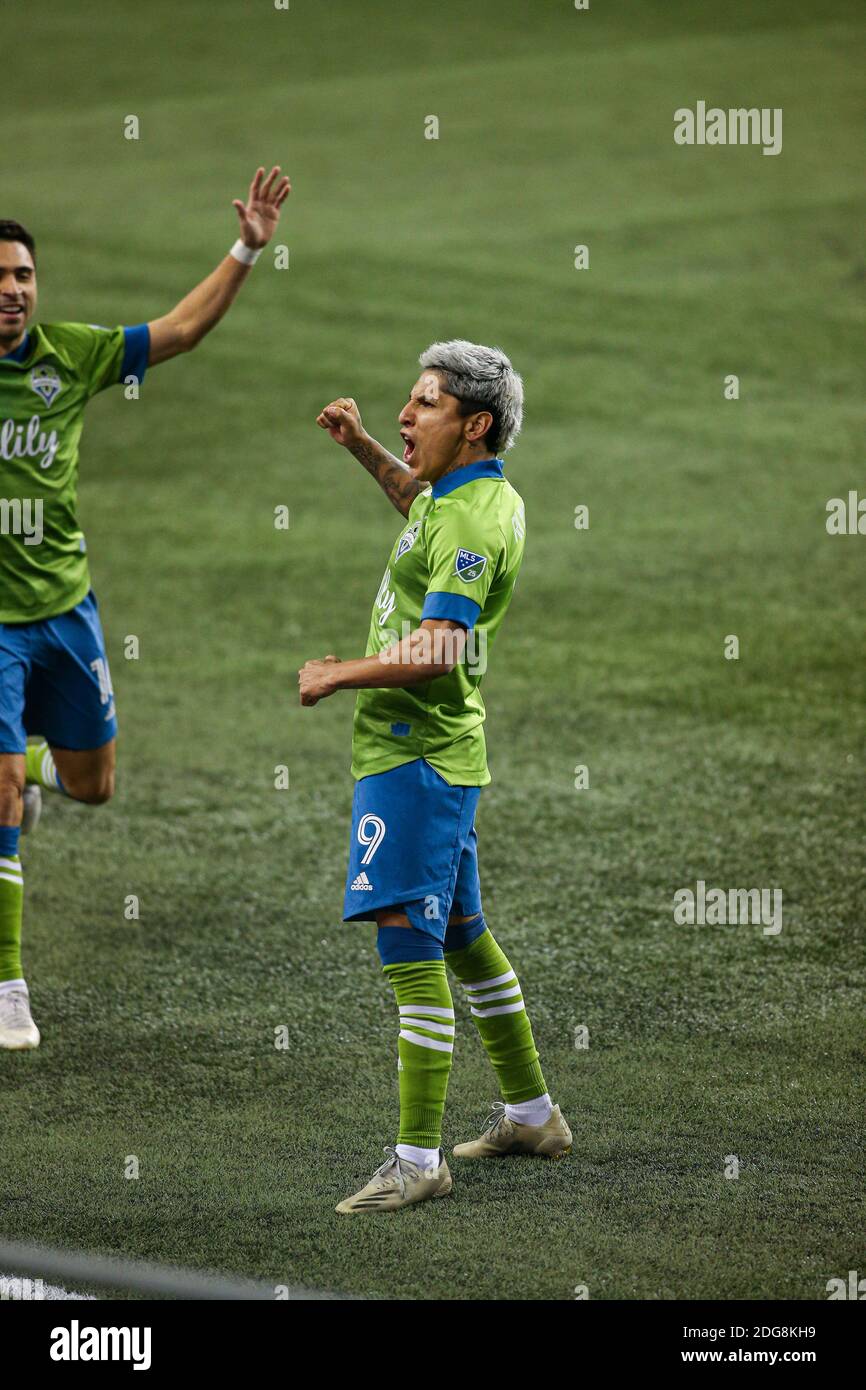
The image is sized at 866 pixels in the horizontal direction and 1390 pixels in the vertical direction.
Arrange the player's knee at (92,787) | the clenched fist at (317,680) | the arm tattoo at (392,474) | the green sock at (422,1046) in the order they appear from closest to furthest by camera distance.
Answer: the clenched fist at (317,680) → the green sock at (422,1046) → the arm tattoo at (392,474) → the player's knee at (92,787)

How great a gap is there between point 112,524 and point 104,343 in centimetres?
766

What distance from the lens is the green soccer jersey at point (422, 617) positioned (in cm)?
452

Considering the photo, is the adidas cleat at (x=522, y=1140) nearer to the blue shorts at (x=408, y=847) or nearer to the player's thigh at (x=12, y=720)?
the blue shorts at (x=408, y=847)

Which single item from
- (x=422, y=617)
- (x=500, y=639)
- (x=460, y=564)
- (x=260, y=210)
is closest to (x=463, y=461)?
(x=460, y=564)

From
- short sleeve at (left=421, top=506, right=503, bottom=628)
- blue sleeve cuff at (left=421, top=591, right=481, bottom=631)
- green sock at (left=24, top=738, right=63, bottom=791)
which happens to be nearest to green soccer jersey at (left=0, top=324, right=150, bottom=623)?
green sock at (left=24, top=738, right=63, bottom=791)

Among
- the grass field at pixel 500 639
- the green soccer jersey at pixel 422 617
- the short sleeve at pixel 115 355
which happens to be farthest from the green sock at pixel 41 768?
the green soccer jersey at pixel 422 617

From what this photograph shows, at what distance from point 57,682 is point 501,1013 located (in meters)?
2.18

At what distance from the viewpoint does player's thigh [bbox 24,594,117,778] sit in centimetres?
608

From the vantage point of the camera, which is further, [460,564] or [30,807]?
[30,807]

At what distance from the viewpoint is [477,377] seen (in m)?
4.58

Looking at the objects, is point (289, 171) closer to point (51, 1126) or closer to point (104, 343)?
point (104, 343)

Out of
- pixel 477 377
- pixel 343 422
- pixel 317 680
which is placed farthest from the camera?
pixel 343 422

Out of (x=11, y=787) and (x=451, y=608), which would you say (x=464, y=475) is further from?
(x=11, y=787)

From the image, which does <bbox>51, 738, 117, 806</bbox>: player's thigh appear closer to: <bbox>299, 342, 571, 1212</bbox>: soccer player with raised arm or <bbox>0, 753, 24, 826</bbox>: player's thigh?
<bbox>0, 753, 24, 826</bbox>: player's thigh
